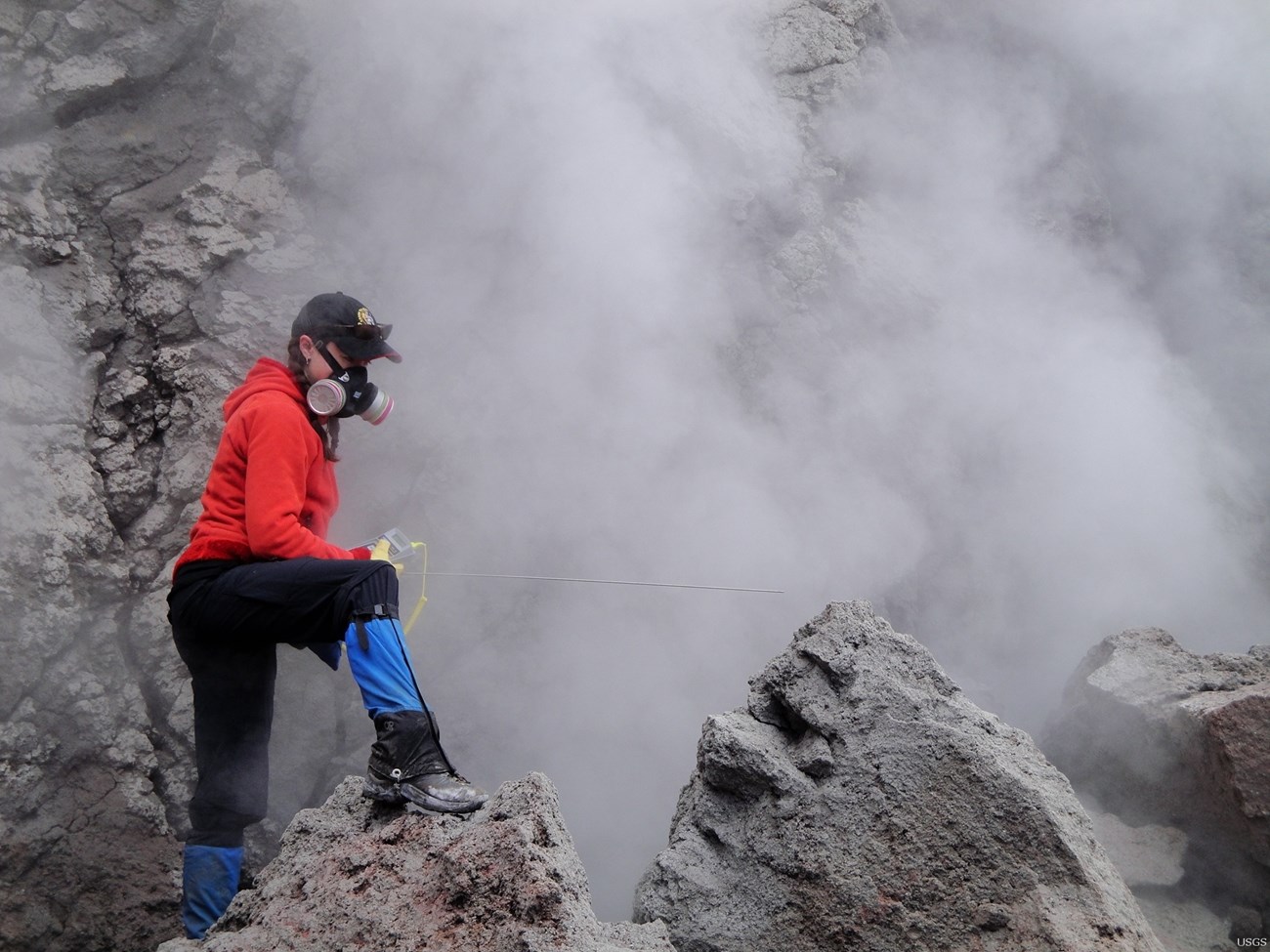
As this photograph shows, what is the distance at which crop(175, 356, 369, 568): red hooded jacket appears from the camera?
218cm

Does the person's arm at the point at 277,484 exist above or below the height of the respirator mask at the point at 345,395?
below

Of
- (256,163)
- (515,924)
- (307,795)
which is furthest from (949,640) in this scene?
(256,163)

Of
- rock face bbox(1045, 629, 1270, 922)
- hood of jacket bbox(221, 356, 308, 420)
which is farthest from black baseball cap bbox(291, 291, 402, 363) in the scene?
rock face bbox(1045, 629, 1270, 922)

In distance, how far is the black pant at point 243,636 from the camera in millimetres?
2117

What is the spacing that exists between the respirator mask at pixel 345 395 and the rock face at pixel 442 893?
100 centimetres

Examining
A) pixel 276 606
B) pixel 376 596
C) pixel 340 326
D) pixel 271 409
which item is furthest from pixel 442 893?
pixel 340 326

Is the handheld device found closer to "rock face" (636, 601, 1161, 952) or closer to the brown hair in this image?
the brown hair

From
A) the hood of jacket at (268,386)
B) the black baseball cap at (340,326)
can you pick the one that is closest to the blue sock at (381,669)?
the hood of jacket at (268,386)

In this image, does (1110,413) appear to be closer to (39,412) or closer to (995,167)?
(995,167)

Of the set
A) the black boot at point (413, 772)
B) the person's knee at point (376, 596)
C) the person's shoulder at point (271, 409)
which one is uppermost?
the person's shoulder at point (271, 409)

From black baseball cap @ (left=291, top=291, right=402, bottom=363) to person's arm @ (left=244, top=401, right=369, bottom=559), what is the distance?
0.79ft

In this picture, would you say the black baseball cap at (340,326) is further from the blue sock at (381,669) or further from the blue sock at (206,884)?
the blue sock at (206,884)

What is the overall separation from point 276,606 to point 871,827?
4.32 feet

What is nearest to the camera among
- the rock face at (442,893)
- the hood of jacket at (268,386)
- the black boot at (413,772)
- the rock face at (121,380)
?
the rock face at (442,893)
